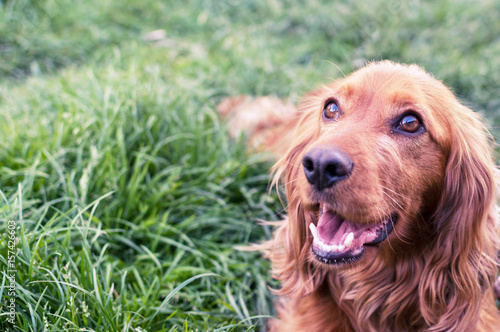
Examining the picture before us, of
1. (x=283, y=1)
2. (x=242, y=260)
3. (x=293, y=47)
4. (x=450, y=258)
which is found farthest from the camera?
(x=283, y=1)

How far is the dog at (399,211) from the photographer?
184 centimetres

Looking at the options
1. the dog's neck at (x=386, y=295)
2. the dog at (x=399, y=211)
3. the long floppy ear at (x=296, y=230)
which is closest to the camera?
the dog at (x=399, y=211)

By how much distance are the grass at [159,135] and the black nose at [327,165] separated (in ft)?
2.56

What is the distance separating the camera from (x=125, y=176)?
2.92 meters

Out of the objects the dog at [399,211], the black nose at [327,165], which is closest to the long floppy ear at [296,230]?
the dog at [399,211]

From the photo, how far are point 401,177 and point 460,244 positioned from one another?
0.40 m

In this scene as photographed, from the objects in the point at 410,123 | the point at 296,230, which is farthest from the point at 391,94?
the point at 296,230

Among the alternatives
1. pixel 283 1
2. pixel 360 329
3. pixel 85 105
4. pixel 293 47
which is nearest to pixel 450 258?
pixel 360 329

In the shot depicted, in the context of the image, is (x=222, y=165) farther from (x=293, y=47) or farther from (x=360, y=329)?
(x=293, y=47)

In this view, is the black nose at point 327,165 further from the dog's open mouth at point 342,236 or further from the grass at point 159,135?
the grass at point 159,135

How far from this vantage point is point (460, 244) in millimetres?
1990

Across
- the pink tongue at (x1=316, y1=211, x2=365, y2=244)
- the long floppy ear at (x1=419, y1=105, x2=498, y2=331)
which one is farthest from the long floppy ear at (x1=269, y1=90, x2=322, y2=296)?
the long floppy ear at (x1=419, y1=105, x2=498, y2=331)

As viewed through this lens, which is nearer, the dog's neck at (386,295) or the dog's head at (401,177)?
the dog's head at (401,177)

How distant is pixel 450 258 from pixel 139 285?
4.95 ft
